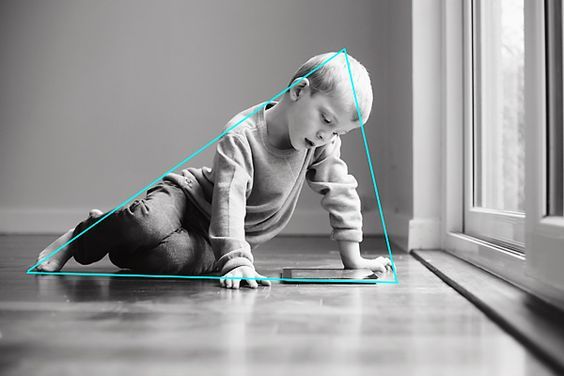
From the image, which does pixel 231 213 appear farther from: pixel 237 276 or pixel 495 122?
pixel 495 122

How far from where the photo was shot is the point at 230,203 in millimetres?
1060

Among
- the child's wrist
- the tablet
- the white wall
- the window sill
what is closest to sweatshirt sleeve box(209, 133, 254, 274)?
the tablet

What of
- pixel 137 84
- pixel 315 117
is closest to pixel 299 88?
pixel 315 117

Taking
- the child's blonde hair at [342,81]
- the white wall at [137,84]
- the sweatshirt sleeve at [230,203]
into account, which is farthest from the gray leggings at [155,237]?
the white wall at [137,84]

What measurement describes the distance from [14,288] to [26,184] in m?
1.57

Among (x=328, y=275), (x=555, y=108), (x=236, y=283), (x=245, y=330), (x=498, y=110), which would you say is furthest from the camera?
(x=498, y=110)

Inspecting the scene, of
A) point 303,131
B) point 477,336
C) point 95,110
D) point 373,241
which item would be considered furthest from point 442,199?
point 95,110

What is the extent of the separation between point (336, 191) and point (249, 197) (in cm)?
17

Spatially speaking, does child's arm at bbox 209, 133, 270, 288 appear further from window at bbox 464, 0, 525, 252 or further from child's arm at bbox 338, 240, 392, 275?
window at bbox 464, 0, 525, 252

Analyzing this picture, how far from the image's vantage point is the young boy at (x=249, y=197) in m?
1.04

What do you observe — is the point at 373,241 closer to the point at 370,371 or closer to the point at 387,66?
the point at 387,66

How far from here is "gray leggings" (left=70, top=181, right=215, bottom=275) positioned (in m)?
1.12

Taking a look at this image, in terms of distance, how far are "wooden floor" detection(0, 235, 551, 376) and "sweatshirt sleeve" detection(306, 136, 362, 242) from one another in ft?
0.51

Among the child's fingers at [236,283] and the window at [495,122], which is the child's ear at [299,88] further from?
the window at [495,122]
